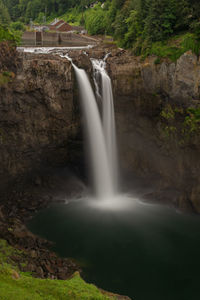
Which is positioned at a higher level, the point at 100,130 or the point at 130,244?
the point at 100,130

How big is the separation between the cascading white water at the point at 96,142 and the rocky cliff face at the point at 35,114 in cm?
100

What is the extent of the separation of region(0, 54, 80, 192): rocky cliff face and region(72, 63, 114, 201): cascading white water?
1.00 m

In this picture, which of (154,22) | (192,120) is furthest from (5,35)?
(192,120)

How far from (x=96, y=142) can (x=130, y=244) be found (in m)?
11.2

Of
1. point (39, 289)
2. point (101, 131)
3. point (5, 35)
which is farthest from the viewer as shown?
point (101, 131)

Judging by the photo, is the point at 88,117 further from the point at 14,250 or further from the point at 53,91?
the point at 14,250

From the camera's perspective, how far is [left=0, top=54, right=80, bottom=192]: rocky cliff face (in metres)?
24.7

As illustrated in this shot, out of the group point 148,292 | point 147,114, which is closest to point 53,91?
point 147,114

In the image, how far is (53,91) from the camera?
2577 centimetres

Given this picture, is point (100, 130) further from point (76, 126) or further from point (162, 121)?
point (162, 121)

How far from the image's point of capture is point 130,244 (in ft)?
66.6

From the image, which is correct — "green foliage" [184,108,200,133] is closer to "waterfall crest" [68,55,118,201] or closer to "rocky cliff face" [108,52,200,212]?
"rocky cliff face" [108,52,200,212]

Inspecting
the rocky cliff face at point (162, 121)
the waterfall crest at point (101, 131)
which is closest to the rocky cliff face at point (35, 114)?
the waterfall crest at point (101, 131)

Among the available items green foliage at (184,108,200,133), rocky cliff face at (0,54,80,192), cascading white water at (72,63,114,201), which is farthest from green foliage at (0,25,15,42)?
green foliage at (184,108,200,133)
